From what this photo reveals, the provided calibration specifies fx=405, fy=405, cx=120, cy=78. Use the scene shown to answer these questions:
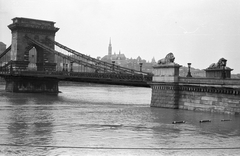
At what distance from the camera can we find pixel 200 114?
3077 cm

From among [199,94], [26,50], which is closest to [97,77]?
[199,94]

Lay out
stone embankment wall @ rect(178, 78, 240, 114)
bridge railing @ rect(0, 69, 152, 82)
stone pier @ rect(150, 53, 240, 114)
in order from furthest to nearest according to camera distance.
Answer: bridge railing @ rect(0, 69, 152, 82)
stone pier @ rect(150, 53, 240, 114)
stone embankment wall @ rect(178, 78, 240, 114)

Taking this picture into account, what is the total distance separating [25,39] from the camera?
63719mm

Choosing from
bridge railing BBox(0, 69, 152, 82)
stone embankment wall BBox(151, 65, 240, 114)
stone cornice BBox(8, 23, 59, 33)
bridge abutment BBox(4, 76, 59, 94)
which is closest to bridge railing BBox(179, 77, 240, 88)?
stone embankment wall BBox(151, 65, 240, 114)

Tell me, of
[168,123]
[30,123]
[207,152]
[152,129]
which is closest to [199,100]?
[168,123]

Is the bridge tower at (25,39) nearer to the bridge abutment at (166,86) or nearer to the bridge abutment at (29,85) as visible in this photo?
the bridge abutment at (29,85)

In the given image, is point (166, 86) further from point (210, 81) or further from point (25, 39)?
point (25, 39)

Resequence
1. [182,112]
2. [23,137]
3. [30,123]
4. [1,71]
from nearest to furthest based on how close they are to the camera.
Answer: [23,137]
[30,123]
[182,112]
[1,71]

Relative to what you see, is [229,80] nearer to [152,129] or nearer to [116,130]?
[152,129]

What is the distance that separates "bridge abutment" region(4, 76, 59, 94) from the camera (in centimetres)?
6281

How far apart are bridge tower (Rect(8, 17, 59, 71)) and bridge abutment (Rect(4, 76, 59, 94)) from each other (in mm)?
2372

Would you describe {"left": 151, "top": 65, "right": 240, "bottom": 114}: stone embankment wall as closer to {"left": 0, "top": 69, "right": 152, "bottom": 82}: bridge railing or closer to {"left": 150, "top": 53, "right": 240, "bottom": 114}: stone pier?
{"left": 150, "top": 53, "right": 240, "bottom": 114}: stone pier

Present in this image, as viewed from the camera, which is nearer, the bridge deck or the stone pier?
the stone pier

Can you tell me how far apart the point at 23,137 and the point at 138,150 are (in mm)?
5819
